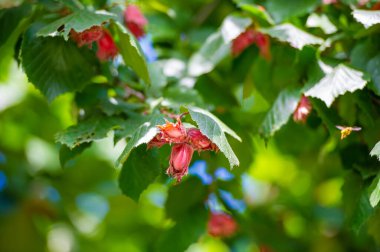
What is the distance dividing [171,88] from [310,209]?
1148 millimetres

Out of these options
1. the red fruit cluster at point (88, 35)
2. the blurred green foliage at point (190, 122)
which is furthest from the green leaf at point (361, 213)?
the red fruit cluster at point (88, 35)

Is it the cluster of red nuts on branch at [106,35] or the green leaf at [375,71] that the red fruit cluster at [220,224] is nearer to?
the cluster of red nuts on branch at [106,35]

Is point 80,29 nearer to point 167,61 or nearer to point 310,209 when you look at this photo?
point 167,61

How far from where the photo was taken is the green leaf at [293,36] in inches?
54.9

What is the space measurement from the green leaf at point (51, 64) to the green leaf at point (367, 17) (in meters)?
0.62

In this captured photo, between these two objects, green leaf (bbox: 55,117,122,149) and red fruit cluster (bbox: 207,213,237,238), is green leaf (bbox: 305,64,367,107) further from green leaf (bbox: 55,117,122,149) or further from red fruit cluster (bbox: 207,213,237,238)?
red fruit cluster (bbox: 207,213,237,238)

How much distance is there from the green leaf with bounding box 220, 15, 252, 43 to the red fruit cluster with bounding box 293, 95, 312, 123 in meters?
0.24

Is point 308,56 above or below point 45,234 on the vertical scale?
above

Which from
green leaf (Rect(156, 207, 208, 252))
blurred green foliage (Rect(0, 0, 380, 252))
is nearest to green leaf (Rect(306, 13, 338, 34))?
blurred green foliage (Rect(0, 0, 380, 252))

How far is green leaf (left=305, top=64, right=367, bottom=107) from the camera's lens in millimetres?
1248

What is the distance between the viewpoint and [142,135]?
1.14 meters

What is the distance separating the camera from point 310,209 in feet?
8.12

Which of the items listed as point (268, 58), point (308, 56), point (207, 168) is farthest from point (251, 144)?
point (308, 56)

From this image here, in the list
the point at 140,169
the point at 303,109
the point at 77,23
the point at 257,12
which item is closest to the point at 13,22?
the point at 77,23
